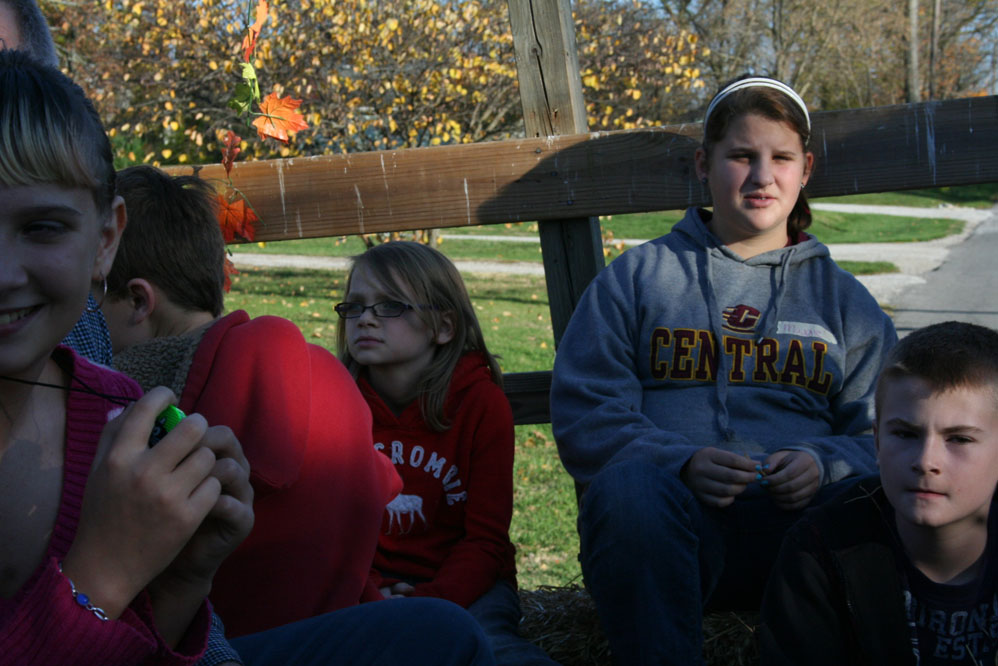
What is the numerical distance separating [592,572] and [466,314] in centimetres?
100

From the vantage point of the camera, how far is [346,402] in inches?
74.9

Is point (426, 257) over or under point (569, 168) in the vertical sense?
under

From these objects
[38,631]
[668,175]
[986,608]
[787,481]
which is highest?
[668,175]

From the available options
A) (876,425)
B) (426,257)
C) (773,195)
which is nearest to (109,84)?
(426,257)

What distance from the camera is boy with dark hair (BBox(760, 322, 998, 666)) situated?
195cm

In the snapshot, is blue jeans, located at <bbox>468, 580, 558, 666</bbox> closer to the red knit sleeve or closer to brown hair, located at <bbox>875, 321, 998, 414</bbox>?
the red knit sleeve

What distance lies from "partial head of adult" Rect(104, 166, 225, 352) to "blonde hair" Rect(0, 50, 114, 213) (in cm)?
72

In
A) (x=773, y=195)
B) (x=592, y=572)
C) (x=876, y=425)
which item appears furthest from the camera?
(x=773, y=195)

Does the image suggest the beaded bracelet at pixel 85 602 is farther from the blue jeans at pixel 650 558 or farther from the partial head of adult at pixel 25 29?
the blue jeans at pixel 650 558

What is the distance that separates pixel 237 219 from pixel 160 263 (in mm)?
961

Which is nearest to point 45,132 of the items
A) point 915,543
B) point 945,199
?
point 915,543

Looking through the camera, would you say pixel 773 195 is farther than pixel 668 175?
No

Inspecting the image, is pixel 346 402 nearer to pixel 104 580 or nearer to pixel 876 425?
pixel 104 580

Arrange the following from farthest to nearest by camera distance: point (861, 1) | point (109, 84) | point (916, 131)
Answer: point (861, 1) < point (109, 84) < point (916, 131)
